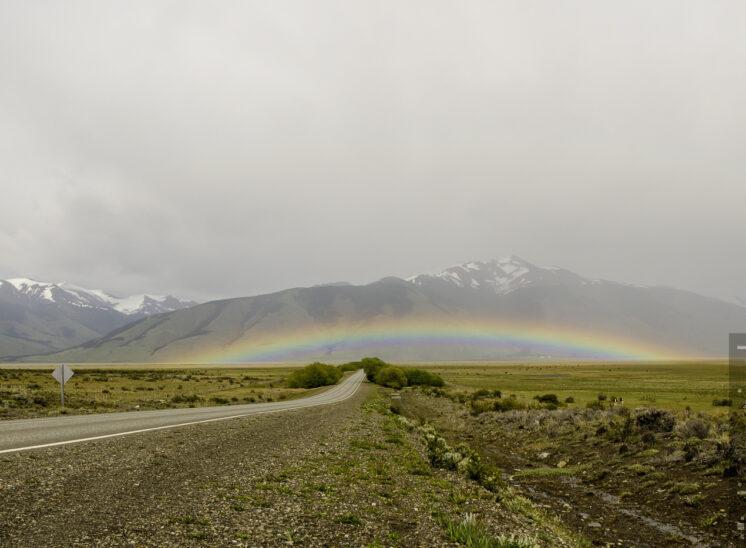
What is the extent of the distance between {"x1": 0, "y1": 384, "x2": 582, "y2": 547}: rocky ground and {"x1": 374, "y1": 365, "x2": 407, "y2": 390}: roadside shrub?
→ 223 feet

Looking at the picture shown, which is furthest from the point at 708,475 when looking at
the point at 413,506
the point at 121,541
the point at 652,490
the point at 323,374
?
the point at 323,374

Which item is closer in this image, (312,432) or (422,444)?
(312,432)

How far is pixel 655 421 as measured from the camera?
24641mm

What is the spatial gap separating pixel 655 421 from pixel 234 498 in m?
25.1

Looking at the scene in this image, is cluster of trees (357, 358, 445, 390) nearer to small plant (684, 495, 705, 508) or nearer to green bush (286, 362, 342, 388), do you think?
green bush (286, 362, 342, 388)

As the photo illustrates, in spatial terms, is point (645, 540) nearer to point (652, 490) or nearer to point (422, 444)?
point (652, 490)

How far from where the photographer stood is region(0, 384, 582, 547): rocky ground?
832 cm

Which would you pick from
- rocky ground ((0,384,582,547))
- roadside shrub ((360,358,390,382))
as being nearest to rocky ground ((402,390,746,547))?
rocky ground ((0,384,582,547))

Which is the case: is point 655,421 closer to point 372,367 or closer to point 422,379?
point 422,379

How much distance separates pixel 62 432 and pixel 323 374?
66.9m

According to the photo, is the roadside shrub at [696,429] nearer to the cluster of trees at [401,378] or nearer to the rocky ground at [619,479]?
the rocky ground at [619,479]

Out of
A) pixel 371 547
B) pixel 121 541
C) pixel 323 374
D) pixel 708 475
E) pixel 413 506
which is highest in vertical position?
pixel 121 541

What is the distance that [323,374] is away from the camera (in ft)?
270

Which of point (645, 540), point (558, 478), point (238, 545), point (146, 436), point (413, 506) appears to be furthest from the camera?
point (558, 478)
